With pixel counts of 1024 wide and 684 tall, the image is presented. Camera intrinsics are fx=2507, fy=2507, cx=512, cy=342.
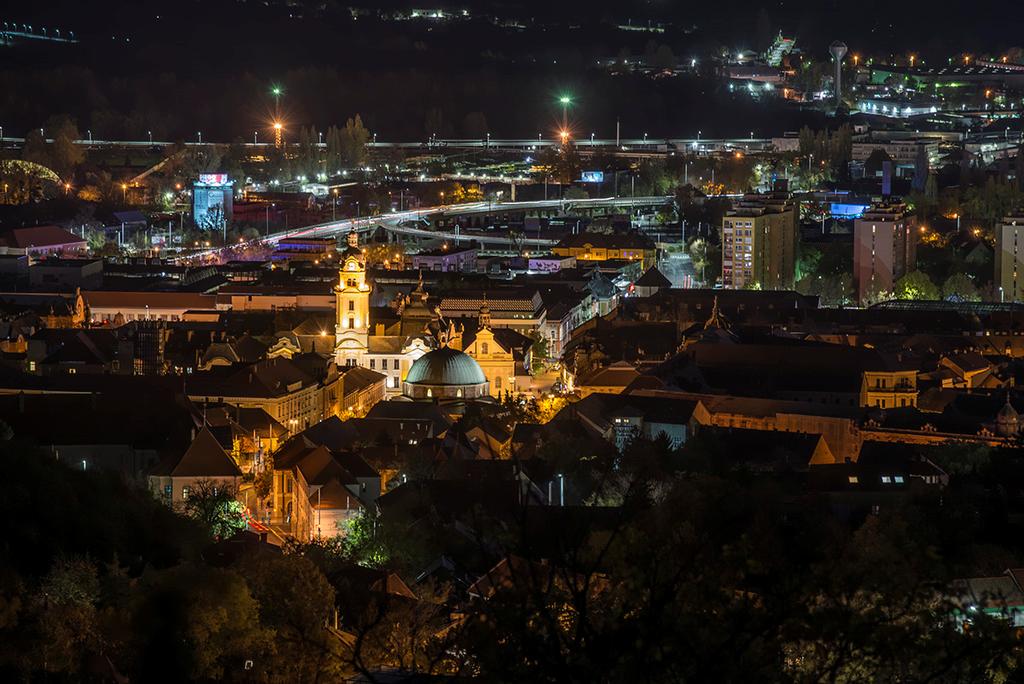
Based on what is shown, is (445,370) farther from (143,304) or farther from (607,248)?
(607,248)

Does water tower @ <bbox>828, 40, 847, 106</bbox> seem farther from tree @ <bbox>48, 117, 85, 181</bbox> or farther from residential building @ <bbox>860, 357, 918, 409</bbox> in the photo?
residential building @ <bbox>860, 357, 918, 409</bbox>

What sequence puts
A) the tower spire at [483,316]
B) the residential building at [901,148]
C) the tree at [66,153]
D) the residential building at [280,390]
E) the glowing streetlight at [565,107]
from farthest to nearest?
the glowing streetlight at [565,107] < the residential building at [901,148] < the tree at [66,153] < the tower spire at [483,316] < the residential building at [280,390]

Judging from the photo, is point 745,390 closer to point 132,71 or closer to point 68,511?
point 68,511

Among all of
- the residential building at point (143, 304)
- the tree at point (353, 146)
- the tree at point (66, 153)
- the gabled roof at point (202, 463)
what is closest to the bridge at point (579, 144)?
the tree at point (353, 146)

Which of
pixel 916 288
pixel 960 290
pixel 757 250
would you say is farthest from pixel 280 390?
pixel 757 250

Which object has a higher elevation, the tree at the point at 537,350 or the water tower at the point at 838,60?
the water tower at the point at 838,60

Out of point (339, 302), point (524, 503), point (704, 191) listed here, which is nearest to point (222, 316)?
point (339, 302)

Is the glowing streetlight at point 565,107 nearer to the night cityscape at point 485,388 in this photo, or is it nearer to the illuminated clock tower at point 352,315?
the night cityscape at point 485,388

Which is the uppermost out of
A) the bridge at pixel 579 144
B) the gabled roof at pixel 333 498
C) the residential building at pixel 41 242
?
the gabled roof at pixel 333 498
